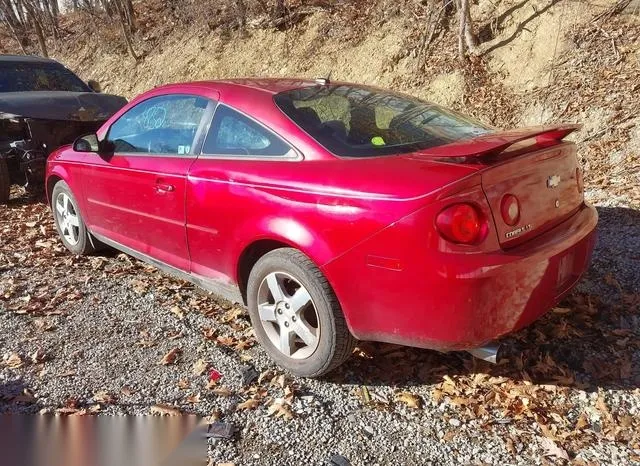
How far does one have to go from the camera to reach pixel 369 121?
3.29m

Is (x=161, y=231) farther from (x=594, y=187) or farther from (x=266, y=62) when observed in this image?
(x=266, y=62)

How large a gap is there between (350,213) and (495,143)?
766 millimetres

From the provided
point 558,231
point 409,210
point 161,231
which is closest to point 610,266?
point 558,231

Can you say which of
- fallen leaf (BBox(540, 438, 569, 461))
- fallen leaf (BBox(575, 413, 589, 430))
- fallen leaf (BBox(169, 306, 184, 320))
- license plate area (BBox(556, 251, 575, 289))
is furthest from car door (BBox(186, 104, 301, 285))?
fallen leaf (BBox(575, 413, 589, 430))

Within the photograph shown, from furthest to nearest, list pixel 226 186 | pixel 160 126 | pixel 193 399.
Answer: pixel 160 126 < pixel 226 186 < pixel 193 399

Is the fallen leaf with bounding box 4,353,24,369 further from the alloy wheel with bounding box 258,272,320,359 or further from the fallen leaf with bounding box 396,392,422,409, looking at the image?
the fallen leaf with bounding box 396,392,422,409

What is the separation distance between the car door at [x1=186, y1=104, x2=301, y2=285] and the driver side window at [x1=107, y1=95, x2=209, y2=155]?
253 millimetres

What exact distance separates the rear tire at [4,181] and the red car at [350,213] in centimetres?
359

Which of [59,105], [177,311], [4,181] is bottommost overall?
[177,311]

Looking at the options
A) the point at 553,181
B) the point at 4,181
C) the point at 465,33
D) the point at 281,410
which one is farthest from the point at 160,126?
the point at 465,33

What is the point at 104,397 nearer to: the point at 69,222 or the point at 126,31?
the point at 69,222

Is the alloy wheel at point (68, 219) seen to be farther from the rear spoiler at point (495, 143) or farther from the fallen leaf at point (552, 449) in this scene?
the fallen leaf at point (552, 449)

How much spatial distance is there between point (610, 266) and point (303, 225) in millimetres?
2525

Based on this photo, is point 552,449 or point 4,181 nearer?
point 552,449
